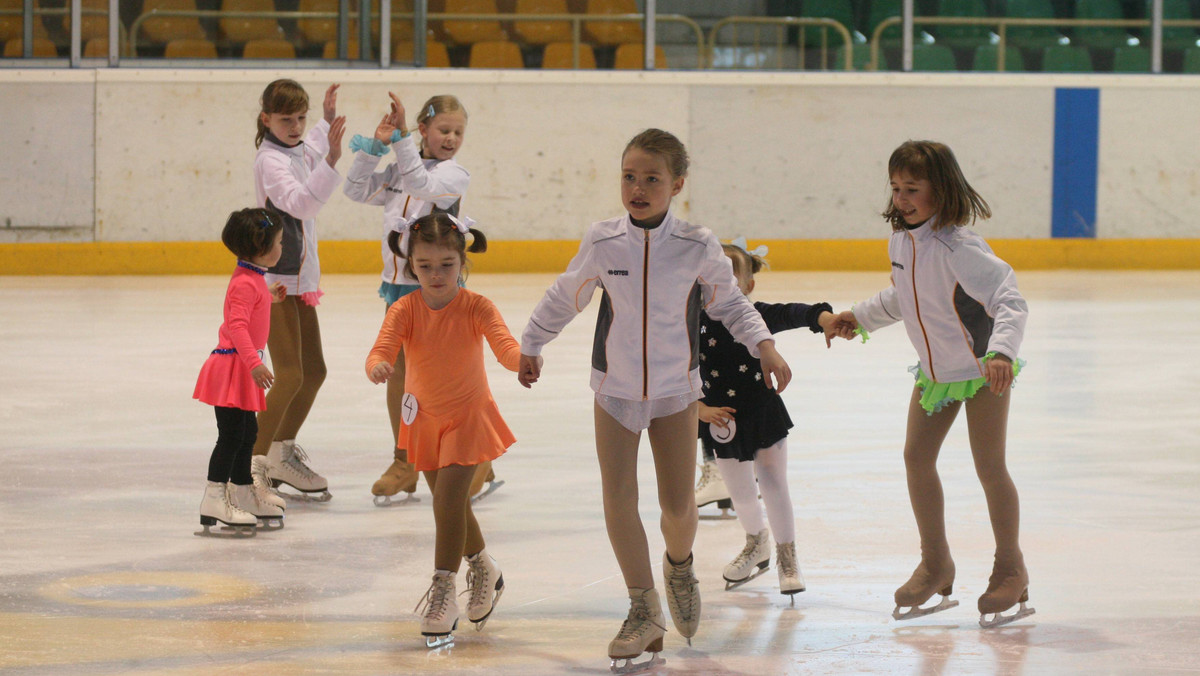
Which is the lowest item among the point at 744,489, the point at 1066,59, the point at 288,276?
the point at 744,489

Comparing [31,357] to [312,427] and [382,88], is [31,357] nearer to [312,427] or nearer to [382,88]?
[312,427]

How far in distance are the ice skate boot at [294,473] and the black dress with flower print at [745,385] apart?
1583 millimetres

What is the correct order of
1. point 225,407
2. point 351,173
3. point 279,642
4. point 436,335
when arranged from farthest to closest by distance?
point 351,173
point 225,407
point 436,335
point 279,642

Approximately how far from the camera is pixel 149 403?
6.69 meters

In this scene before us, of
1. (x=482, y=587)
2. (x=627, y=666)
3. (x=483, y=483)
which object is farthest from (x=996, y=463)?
(x=483, y=483)

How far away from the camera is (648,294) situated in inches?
131

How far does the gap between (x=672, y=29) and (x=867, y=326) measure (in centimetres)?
1061

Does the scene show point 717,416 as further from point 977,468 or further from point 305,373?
point 305,373

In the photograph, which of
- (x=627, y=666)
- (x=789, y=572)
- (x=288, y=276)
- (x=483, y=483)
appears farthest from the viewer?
(x=288, y=276)

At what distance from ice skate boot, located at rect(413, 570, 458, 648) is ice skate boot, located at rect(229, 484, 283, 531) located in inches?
50.7

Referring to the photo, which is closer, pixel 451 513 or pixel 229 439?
pixel 451 513

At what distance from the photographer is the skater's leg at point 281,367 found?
505 centimetres

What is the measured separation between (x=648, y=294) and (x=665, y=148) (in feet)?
1.10

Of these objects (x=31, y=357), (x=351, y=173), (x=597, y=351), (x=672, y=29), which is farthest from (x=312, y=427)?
(x=672, y=29)
